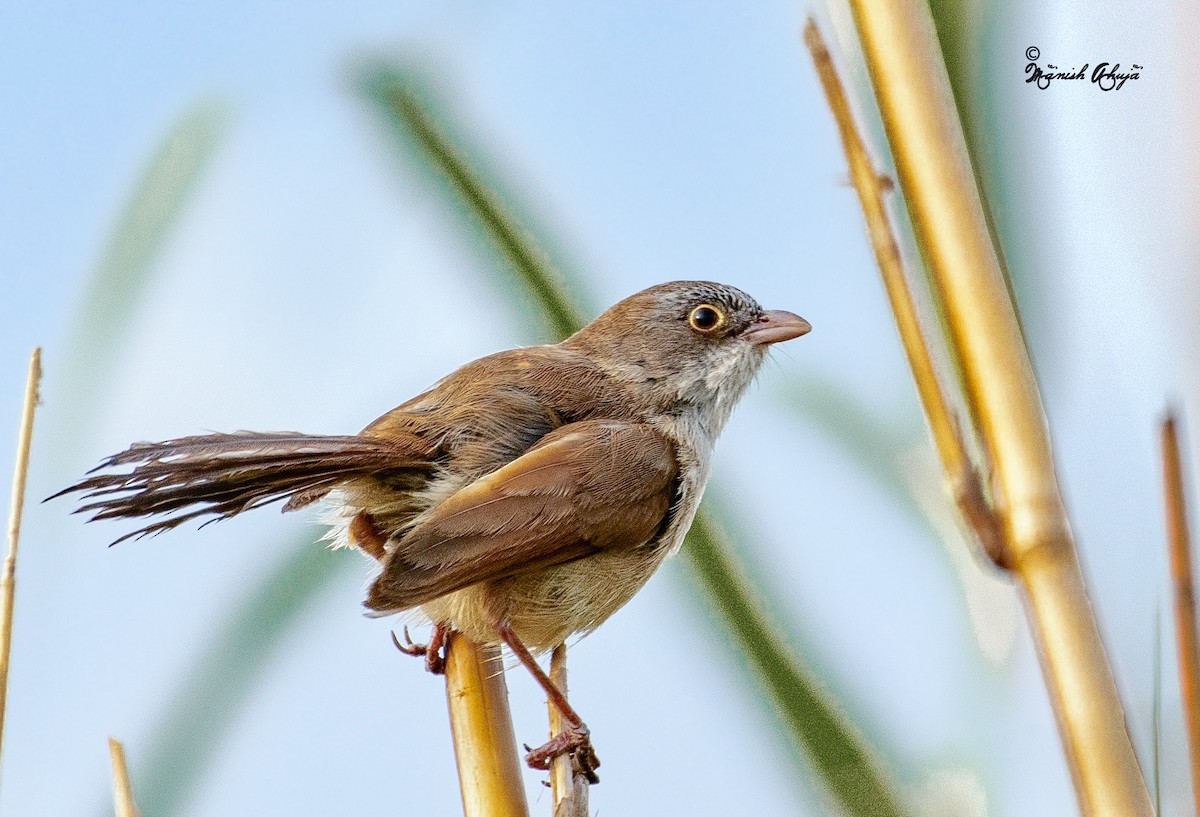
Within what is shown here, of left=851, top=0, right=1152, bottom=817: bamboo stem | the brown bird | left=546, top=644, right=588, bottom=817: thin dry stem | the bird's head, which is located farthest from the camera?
the bird's head

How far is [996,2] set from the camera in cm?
141

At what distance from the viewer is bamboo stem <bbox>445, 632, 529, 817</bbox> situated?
5.58 feet

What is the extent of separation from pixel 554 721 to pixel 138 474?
39.6 inches

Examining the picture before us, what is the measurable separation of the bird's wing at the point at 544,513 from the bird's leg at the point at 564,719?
0.58ft

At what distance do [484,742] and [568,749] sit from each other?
435 millimetres

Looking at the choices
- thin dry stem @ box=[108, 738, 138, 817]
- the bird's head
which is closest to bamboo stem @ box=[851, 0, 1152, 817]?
thin dry stem @ box=[108, 738, 138, 817]

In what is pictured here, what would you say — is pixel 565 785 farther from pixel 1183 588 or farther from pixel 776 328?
pixel 776 328

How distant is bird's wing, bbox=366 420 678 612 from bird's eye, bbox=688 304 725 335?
48 cm

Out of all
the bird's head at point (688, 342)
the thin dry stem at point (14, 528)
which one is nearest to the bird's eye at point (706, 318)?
the bird's head at point (688, 342)

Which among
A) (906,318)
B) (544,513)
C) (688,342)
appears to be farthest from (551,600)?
(906,318)

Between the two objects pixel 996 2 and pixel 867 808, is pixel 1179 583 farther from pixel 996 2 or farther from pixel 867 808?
pixel 996 2

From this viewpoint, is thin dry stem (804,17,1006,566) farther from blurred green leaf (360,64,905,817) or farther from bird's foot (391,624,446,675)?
bird's foot (391,624,446,675)

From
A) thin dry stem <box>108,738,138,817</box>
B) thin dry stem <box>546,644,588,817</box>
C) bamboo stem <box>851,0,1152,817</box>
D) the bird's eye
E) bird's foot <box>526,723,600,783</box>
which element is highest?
bamboo stem <box>851,0,1152,817</box>

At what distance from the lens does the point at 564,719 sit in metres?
2.36
